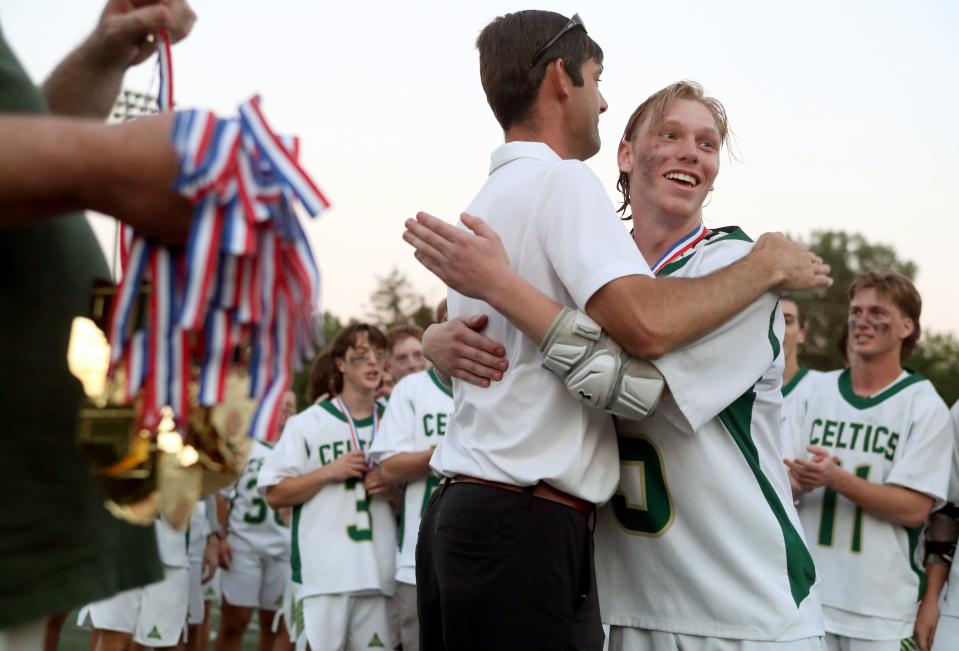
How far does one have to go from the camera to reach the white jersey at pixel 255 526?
1033cm

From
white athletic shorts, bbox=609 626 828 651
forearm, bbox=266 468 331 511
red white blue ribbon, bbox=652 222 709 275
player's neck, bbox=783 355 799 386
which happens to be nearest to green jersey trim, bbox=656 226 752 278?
red white blue ribbon, bbox=652 222 709 275

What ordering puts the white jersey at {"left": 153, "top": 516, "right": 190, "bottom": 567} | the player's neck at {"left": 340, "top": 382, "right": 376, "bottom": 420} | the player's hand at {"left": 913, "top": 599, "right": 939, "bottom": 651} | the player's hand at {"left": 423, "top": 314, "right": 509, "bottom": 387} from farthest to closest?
the white jersey at {"left": 153, "top": 516, "right": 190, "bottom": 567}
the player's neck at {"left": 340, "top": 382, "right": 376, "bottom": 420}
the player's hand at {"left": 913, "top": 599, "right": 939, "bottom": 651}
the player's hand at {"left": 423, "top": 314, "right": 509, "bottom": 387}

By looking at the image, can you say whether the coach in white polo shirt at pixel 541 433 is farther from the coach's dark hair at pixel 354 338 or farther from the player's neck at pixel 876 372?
the coach's dark hair at pixel 354 338

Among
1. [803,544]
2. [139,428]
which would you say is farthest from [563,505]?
[139,428]

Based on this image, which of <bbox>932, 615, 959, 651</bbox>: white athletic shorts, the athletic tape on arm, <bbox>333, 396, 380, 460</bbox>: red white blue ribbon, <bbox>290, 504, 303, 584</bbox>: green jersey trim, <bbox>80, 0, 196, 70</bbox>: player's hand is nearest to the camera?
<bbox>80, 0, 196, 70</bbox>: player's hand

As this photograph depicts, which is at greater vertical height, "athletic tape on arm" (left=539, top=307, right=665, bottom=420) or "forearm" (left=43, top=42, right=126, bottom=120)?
"forearm" (left=43, top=42, right=126, bottom=120)

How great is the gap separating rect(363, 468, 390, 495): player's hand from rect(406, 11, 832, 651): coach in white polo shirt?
414 cm

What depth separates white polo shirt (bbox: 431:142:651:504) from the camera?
8.78ft

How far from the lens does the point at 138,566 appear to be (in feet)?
5.18

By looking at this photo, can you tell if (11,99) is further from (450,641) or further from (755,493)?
(755,493)

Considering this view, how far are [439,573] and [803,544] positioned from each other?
1044 millimetres

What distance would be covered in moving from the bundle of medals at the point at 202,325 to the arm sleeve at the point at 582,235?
4.28ft

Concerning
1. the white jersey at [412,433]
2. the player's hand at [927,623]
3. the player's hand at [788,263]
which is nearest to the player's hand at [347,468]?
the white jersey at [412,433]

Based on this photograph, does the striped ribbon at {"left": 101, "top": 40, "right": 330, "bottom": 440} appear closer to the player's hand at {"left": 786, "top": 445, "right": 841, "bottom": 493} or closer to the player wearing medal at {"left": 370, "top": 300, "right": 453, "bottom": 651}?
the player's hand at {"left": 786, "top": 445, "right": 841, "bottom": 493}
